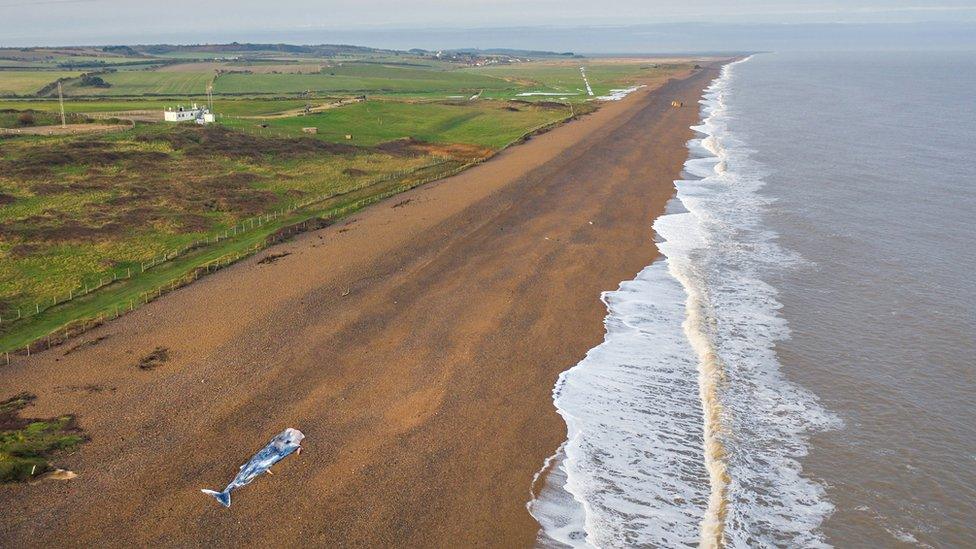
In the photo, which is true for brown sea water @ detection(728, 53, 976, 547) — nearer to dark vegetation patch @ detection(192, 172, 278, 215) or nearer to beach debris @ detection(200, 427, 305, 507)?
beach debris @ detection(200, 427, 305, 507)

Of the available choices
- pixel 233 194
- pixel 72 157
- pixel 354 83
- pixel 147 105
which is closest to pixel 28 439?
pixel 233 194

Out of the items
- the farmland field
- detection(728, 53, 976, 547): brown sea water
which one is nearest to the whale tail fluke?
the farmland field

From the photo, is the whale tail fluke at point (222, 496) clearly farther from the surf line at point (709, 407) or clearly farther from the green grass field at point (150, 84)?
the green grass field at point (150, 84)

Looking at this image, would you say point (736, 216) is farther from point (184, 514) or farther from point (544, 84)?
point (544, 84)

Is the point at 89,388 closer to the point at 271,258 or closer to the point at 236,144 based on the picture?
the point at 271,258

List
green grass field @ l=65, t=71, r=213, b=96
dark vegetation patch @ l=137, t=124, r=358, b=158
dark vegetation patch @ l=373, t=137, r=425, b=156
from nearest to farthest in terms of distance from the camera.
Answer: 1. dark vegetation patch @ l=137, t=124, r=358, b=158
2. dark vegetation patch @ l=373, t=137, r=425, b=156
3. green grass field @ l=65, t=71, r=213, b=96

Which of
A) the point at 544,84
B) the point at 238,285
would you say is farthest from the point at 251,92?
the point at 238,285
